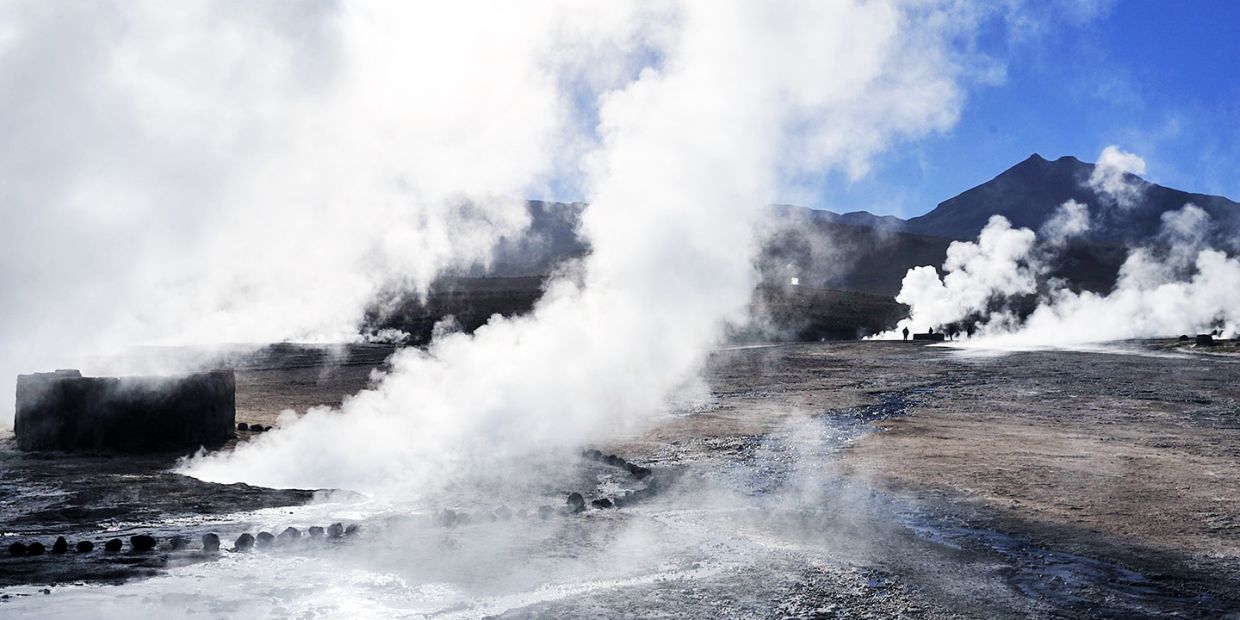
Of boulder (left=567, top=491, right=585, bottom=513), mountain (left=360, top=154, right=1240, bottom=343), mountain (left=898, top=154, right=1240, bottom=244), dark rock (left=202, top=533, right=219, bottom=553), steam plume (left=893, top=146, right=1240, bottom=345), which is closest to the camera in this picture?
dark rock (left=202, top=533, right=219, bottom=553)

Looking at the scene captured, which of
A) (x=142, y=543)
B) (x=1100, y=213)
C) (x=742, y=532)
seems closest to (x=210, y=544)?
(x=142, y=543)

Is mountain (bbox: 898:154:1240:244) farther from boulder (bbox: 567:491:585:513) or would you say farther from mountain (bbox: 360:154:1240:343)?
boulder (bbox: 567:491:585:513)

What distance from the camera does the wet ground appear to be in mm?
6262

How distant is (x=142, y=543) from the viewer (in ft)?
25.4

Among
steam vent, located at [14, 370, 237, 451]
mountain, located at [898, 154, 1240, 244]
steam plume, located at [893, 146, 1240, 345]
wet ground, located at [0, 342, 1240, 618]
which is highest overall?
mountain, located at [898, 154, 1240, 244]

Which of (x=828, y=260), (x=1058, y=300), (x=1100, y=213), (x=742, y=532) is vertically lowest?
(x=742, y=532)

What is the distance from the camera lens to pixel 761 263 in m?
92.1

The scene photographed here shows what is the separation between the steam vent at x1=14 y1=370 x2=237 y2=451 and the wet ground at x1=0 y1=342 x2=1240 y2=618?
56cm

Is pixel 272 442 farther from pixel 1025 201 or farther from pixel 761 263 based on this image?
pixel 1025 201

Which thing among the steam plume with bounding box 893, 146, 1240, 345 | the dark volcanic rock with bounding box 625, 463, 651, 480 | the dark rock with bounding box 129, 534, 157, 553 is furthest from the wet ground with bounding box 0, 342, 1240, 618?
the steam plume with bounding box 893, 146, 1240, 345

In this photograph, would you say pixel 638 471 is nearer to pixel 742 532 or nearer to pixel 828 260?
pixel 742 532

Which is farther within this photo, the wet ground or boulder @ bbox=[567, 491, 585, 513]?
boulder @ bbox=[567, 491, 585, 513]

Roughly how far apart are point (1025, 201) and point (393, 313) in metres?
172

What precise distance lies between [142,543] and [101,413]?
257 inches
